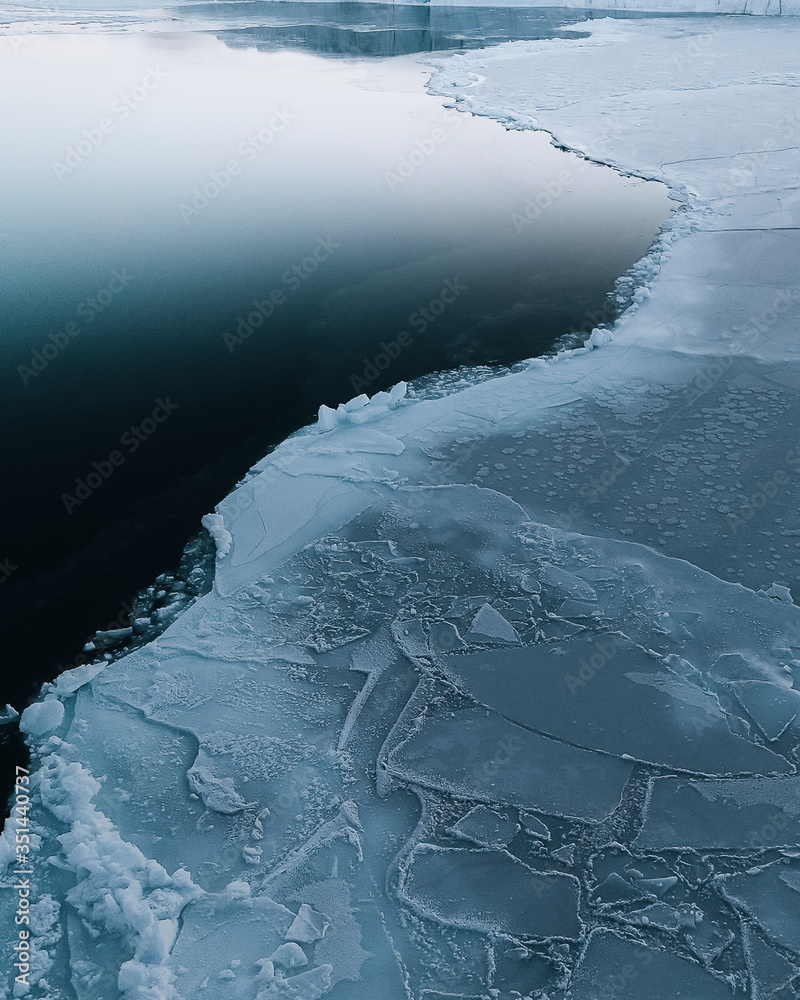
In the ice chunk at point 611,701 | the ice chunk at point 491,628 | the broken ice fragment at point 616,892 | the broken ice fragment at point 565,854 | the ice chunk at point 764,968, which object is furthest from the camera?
the ice chunk at point 491,628

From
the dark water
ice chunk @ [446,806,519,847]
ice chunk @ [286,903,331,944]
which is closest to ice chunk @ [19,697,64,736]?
the dark water

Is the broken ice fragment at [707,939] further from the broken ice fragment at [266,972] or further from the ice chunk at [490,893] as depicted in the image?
the broken ice fragment at [266,972]

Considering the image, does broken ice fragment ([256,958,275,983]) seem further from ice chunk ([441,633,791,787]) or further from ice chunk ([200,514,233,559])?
ice chunk ([200,514,233,559])

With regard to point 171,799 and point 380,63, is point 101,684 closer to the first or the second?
point 171,799

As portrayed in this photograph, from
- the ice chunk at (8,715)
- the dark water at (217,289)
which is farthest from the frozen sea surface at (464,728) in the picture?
the dark water at (217,289)

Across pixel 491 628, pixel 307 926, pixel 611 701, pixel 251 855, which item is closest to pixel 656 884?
pixel 611 701

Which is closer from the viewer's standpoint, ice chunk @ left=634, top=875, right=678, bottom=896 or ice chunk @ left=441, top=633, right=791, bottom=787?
ice chunk @ left=634, top=875, right=678, bottom=896

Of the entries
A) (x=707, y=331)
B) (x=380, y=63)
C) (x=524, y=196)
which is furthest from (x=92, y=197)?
(x=380, y=63)
